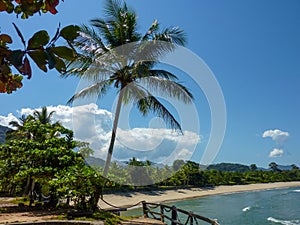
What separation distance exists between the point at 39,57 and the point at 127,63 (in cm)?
892

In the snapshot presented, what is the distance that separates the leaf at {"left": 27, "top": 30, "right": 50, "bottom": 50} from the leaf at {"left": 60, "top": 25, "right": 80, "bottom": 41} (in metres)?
0.05

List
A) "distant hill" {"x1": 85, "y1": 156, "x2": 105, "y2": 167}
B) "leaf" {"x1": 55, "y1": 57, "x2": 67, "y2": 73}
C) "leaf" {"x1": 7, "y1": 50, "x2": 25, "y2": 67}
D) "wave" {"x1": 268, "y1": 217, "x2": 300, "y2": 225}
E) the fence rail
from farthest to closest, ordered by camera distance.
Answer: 1. "wave" {"x1": 268, "y1": 217, "x2": 300, "y2": 225}
2. "distant hill" {"x1": 85, "y1": 156, "x2": 105, "y2": 167}
3. the fence rail
4. "leaf" {"x1": 55, "y1": 57, "x2": 67, "y2": 73}
5. "leaf" {"x1": 7, "y1": 50, "x2": 25, "y2": 67}

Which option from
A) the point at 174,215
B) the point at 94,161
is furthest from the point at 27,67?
the point at 94,161

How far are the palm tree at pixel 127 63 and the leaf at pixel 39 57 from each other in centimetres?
847

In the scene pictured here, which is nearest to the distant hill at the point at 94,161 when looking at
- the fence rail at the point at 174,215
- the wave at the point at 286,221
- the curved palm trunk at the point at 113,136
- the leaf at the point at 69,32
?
the curved palm trunk at the point at 113,136

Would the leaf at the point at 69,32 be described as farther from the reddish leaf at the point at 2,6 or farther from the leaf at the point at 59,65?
the reddish leaf at the point at 2,6

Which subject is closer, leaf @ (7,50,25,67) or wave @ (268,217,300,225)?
leaf @ (7,50,25,67)

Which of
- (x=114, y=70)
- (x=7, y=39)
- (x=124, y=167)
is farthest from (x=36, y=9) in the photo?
(x=124, y=167)

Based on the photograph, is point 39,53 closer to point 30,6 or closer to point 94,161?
point 30,6

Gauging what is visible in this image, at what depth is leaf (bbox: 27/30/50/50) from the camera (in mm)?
907

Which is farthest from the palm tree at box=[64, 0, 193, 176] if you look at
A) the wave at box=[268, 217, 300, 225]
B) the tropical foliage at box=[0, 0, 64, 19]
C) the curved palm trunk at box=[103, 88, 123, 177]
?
the wave at box=[268, 217, 300, 225]

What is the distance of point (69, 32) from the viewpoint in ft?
3.15

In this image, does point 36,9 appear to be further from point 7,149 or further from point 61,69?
point 7,149

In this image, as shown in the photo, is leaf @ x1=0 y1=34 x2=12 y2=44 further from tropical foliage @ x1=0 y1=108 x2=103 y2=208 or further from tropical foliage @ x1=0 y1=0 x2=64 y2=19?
tropical foliage @ x1=0 y1=108 x2=103 y2=208
